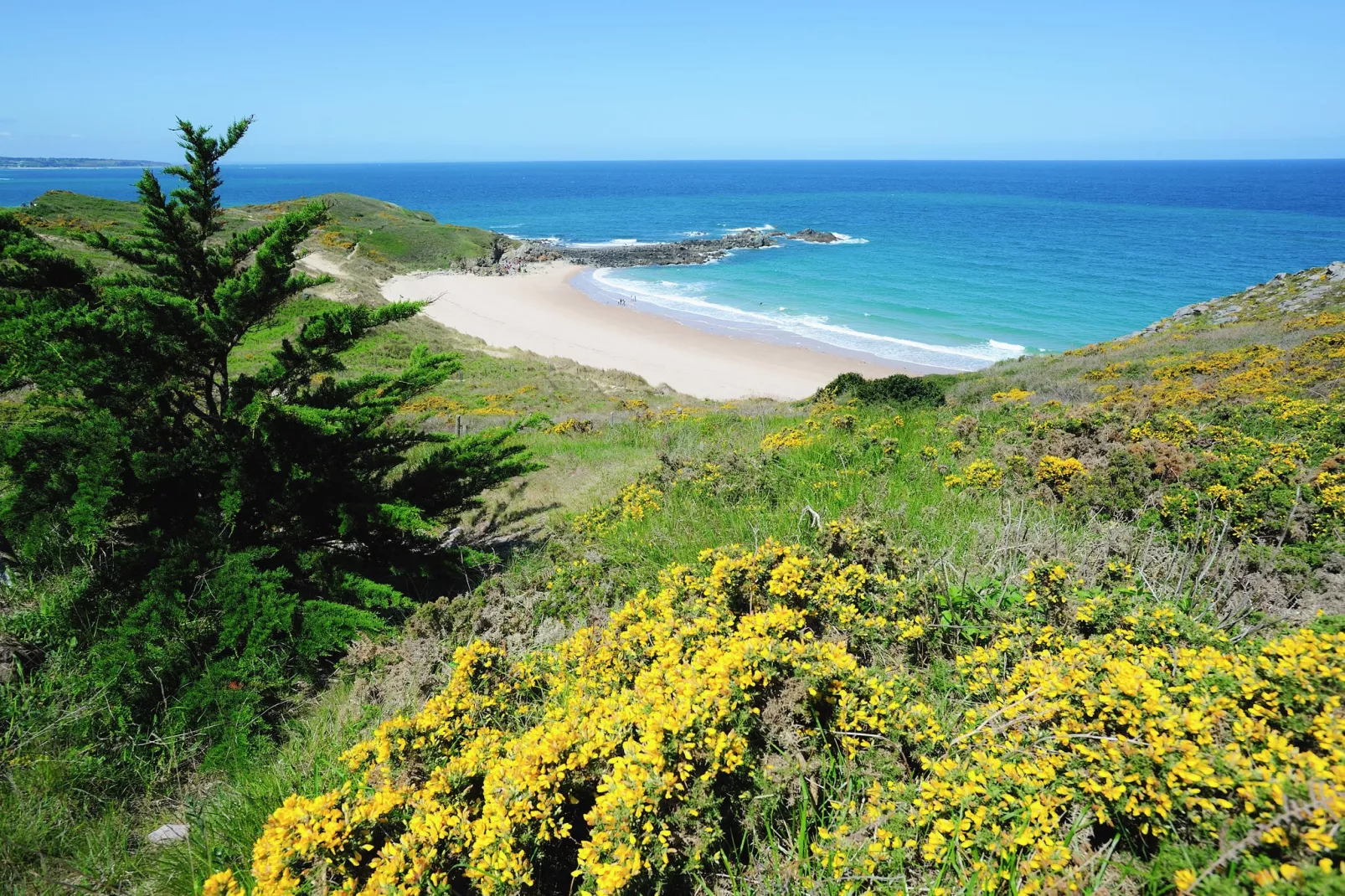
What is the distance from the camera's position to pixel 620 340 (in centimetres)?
3472

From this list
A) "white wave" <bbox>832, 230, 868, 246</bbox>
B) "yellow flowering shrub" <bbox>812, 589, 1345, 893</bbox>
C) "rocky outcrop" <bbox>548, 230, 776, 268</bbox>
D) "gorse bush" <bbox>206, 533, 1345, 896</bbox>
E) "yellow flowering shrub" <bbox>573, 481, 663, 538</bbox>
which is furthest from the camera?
"white wave" <bbox>832, 230, 868, 246</bbox>

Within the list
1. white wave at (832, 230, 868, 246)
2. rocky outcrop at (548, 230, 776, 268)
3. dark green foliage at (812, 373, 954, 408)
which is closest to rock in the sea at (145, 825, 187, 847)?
dark green foliage at (812, 373, 954, 408)

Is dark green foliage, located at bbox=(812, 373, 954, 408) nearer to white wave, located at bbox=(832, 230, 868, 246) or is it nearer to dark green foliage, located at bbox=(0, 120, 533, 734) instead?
dark green foliage, located at bbox=(0, 120, 533, 734)

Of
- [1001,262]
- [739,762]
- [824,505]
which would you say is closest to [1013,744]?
[739,762]

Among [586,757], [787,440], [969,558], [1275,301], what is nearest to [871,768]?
[586,757]

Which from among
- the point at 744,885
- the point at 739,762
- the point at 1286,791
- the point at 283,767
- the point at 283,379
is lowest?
the point at 283,767

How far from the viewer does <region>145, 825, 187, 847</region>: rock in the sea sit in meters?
3.06

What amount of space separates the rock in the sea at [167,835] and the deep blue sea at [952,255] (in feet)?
21.4

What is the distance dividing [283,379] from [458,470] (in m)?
1.64

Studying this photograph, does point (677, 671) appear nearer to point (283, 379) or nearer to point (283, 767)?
point (283, 767)

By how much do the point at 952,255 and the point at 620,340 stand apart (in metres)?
36.8

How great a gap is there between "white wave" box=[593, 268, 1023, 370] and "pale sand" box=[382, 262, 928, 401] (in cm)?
239

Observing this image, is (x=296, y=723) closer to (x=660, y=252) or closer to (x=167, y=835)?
(x=167, y=835)

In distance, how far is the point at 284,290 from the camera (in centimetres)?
502
